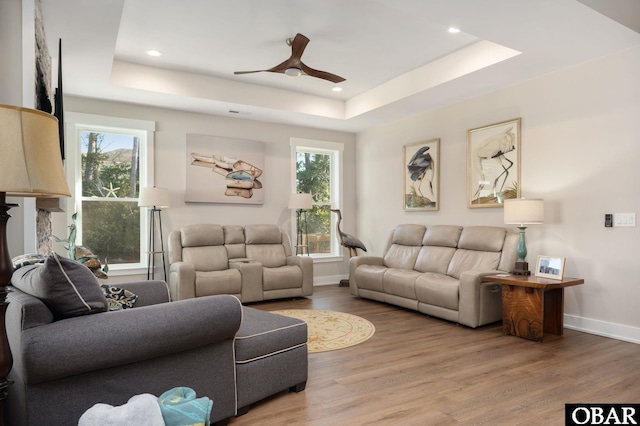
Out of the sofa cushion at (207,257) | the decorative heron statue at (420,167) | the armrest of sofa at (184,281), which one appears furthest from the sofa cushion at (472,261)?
the armrest of sofa at (184,281)

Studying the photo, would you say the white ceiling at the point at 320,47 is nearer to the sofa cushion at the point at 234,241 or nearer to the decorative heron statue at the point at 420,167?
the decorative heron statue at the point at 420,167

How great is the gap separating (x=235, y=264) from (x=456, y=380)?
3.27 m

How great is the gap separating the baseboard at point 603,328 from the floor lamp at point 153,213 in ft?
15.3

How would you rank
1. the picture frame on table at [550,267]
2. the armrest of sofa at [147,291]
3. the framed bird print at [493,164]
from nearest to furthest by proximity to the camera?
1. the armrest of sofa at [147,291]
2. the picture frame on table at [550,267]
3. the framed bird print at [493,164]

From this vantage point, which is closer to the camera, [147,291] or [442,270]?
[147,291]

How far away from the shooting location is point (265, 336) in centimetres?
234

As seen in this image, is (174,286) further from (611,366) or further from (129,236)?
(611,366)

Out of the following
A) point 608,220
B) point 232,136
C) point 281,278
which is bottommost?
point 281,278

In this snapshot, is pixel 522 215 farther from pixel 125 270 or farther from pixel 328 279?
pixel 125 270

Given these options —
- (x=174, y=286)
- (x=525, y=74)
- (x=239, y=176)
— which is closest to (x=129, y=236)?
(x=174, y=286)

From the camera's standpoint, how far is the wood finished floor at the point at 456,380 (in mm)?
2205

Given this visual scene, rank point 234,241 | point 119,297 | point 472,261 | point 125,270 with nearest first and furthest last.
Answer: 1. point 119,297
2. point 472,261
3. point 125,270
4. point 234,241

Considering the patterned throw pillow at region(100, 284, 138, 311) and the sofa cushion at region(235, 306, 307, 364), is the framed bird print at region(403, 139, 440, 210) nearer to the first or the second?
the sofa cushion at region(235, 306, 307, 364)

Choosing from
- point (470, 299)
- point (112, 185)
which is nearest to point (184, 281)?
point (112, 185)
